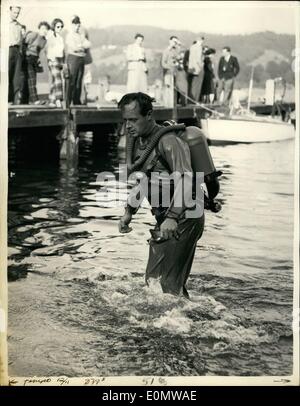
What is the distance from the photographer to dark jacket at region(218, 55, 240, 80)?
10.8 metres

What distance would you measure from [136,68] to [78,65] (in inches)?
51.1

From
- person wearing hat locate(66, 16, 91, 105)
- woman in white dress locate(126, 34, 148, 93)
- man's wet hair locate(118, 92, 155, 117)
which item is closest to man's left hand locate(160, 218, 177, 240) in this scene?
man's wet hair locate(118, 92, 155, 117)

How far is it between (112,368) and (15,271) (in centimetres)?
199

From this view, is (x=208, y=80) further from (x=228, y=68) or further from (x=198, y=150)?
(x=198, y=150)

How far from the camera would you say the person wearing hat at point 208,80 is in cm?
1254

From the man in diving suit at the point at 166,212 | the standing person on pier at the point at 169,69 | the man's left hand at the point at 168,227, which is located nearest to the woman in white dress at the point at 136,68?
the standing person on pier at the point at 169,69

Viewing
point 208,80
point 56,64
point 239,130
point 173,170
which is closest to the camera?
point 173,170

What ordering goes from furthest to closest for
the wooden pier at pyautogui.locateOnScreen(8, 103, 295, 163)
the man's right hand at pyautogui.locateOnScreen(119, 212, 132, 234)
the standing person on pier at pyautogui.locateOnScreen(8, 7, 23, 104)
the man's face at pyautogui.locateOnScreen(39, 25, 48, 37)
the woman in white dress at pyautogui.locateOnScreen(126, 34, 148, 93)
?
the woman in white dress at pyautogui.locateOnScreen(126, 34, 148, 93), the wooden pier at pyautogui.locateOnScreen(8, 103, 295, 163), the man's face at pyautogui.locateOnScreen(39, 25, 48, 37), the standing person on pier at pyautogui.locateOnScreen(8, 7, 23, 104), the man's right hand at pyautogui.locateOnScreen(119, 212, 132, 234)

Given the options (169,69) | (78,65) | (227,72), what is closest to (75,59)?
(78,65)

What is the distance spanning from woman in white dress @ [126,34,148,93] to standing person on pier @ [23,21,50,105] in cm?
194

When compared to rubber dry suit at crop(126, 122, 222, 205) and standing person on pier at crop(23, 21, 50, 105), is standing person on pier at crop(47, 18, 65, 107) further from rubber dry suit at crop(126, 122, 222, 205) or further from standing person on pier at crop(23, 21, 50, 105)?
rubber dry suit at crop(126, 122, 222, 205)

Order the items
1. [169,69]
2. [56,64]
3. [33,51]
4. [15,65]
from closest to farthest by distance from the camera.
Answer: [15,65] < [33,51] < [56,64] < [169,69]

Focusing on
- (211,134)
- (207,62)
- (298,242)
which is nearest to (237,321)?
(298,242)

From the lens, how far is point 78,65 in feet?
38.1
